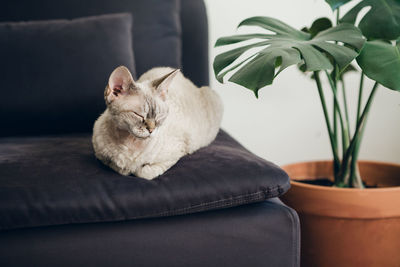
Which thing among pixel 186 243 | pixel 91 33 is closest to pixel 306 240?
pixel 186 243

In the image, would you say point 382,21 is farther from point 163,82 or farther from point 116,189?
point 116,189

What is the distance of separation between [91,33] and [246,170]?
0.89 m

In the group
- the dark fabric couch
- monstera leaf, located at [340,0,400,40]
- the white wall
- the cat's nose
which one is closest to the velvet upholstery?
the dark fabric couch

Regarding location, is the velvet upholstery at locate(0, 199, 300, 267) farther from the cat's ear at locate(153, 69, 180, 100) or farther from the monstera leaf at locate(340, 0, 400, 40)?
the monstera leaf at locate(340, 0, 400, 40)

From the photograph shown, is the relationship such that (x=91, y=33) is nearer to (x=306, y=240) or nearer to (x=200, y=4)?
(x=200, y=4)

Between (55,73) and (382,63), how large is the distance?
1.15 m

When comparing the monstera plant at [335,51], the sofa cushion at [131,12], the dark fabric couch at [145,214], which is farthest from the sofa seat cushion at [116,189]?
the sofa cushion at [131,12]

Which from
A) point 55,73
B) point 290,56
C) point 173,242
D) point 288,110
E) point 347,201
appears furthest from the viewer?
point 288,110

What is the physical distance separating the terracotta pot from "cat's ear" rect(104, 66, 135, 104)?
0.63 meters

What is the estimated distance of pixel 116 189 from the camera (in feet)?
3.30

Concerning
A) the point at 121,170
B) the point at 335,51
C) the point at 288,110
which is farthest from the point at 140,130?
the point at 288,110

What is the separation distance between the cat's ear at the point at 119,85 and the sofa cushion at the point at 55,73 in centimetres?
49

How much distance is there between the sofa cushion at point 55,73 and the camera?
4.98 feet

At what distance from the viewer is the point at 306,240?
131 cm
